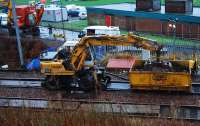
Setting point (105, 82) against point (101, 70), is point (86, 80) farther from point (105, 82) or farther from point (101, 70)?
point (101, 70)

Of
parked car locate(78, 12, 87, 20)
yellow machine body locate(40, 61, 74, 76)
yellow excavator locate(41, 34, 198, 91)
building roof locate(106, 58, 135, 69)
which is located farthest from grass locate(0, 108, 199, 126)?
parked car locate(78, 12, 87, 20)

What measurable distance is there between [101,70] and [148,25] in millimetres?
18935

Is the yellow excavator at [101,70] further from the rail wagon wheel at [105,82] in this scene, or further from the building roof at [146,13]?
the building roof at [146,13]

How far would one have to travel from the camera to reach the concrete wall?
35.5 meters

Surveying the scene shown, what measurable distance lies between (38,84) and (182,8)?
796 inches

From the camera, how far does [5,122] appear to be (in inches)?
427

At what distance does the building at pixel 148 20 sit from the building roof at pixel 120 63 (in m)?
11.4

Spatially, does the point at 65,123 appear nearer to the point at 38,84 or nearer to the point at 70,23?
the point at 38,84

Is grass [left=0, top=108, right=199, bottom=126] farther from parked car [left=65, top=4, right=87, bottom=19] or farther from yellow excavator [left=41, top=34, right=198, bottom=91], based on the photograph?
parked car [left=65, top=4, right=87, bottom=19]

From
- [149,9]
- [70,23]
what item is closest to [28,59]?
[149,9]

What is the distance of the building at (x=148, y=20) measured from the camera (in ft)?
117

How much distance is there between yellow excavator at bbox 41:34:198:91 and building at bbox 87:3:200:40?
611 inches

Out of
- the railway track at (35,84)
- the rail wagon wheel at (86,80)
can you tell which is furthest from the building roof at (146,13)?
the rail wagon wheel at (86,80)

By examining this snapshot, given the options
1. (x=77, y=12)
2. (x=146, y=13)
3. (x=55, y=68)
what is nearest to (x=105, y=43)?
(x=55, y=68)
